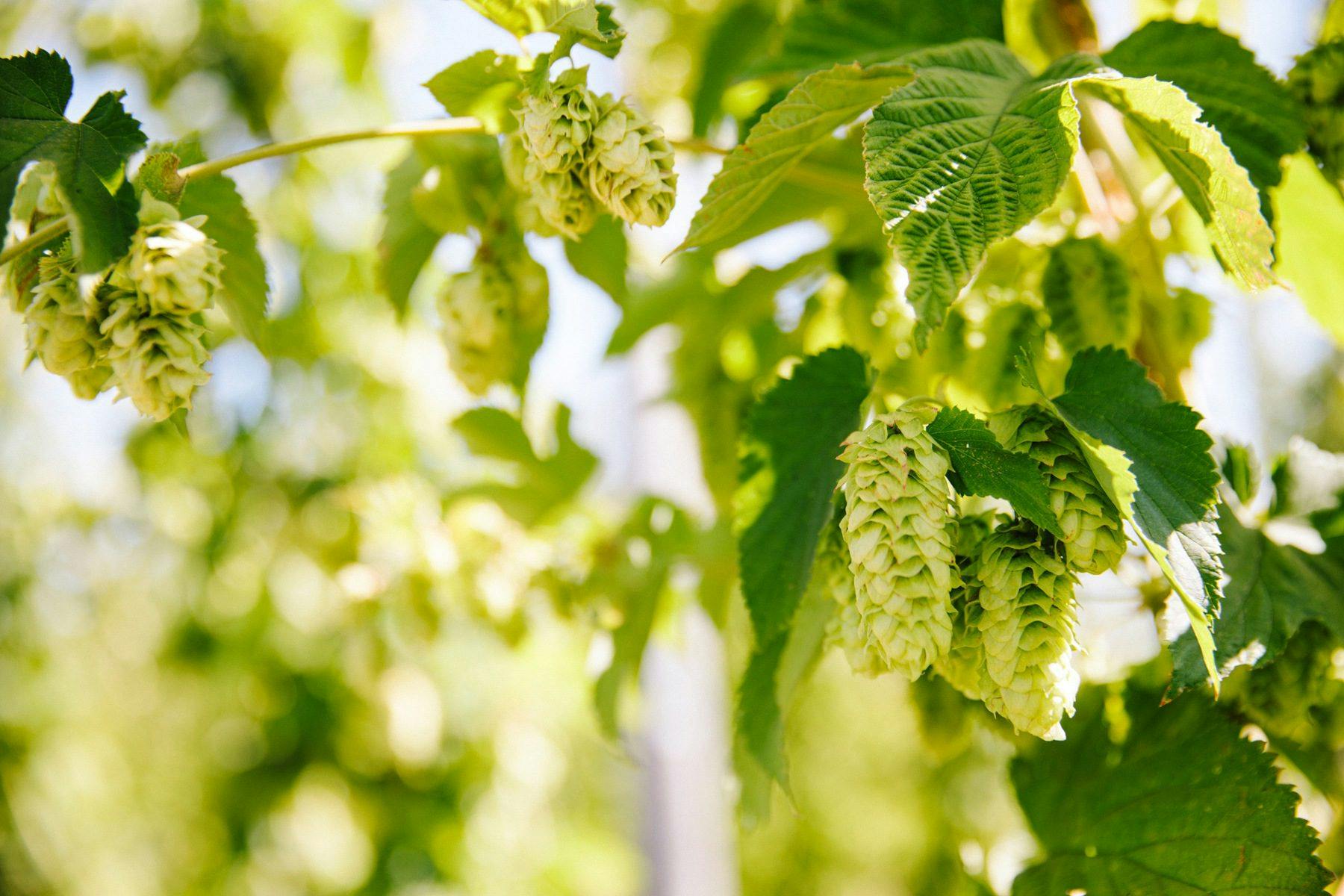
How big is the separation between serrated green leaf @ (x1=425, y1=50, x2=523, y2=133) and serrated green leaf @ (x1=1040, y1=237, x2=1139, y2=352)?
1.34 feet

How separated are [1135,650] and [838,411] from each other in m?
0.50

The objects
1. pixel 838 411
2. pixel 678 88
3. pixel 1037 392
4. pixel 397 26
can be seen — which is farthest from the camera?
pixel 397 26

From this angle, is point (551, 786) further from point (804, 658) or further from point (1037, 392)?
point (1037, 392)

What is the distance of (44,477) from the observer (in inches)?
99.3

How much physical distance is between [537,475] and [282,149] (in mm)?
591

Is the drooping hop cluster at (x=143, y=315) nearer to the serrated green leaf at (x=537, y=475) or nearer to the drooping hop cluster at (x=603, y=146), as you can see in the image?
the drooping hop cluster at (x=603, y=146)

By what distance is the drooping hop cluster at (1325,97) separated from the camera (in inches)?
26.1

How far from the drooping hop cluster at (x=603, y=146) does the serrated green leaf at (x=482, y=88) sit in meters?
0.06

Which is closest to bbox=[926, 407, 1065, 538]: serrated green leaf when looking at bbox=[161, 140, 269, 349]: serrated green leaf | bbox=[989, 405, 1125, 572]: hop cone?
bbox=[989, 405, 1125, 572]: hop cone

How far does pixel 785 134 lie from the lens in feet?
1.76

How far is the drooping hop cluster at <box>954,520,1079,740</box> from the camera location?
0.46m

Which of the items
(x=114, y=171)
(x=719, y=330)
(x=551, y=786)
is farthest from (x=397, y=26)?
(x=551, y=786)

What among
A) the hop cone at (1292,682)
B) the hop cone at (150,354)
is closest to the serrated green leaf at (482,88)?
the hop cone at (150,354)

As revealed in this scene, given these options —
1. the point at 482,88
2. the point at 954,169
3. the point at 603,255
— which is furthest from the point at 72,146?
the point at 954,169
